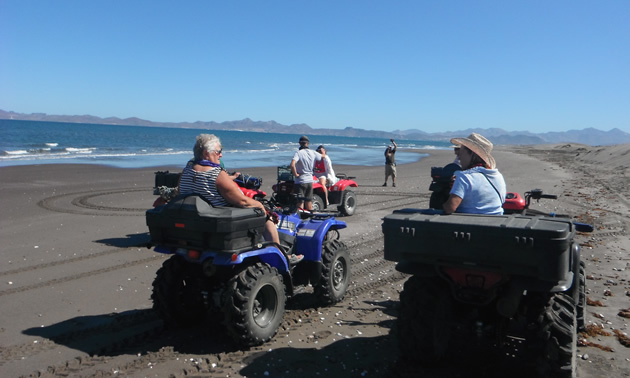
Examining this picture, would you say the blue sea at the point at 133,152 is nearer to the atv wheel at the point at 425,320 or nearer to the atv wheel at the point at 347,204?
the atv wheel at the point at 347,204

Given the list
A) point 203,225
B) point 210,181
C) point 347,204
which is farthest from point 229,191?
point 347,204

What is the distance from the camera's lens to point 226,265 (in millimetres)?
4316

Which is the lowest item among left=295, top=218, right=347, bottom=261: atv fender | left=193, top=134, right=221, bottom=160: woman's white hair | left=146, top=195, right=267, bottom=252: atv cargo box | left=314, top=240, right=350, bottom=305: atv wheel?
left=314, top=240, right=350, bottom=305: atv wheel

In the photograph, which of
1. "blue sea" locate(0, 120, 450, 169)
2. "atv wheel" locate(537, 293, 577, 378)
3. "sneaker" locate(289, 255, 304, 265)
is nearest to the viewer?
"atv wheel" locate(537, 293, 577, 378)

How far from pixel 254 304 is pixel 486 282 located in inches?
85.2

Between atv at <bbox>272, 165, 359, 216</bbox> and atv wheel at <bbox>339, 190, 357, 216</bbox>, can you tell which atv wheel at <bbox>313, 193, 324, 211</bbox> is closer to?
atv at <bbox>272, 165, 359, 216</bbox>

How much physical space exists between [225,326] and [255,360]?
0.41 meters

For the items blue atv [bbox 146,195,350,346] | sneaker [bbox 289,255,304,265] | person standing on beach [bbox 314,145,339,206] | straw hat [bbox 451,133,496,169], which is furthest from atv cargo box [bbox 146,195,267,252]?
person standing on beach [bbox 314,145,339,206]

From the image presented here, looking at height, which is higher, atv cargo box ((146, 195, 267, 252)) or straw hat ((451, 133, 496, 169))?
straw hat ((451, 133, 496, 169))

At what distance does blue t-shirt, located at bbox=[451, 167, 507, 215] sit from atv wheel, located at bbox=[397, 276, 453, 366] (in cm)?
67

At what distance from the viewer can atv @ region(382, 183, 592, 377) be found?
308cm

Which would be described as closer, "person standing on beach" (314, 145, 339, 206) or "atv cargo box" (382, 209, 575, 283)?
"atv cargo box" (382, 209, 575, 283)

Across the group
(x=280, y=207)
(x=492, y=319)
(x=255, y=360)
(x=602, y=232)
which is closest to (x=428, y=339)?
(x=492, y=319)

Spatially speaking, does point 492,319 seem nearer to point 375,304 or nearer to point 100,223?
point 375,304
